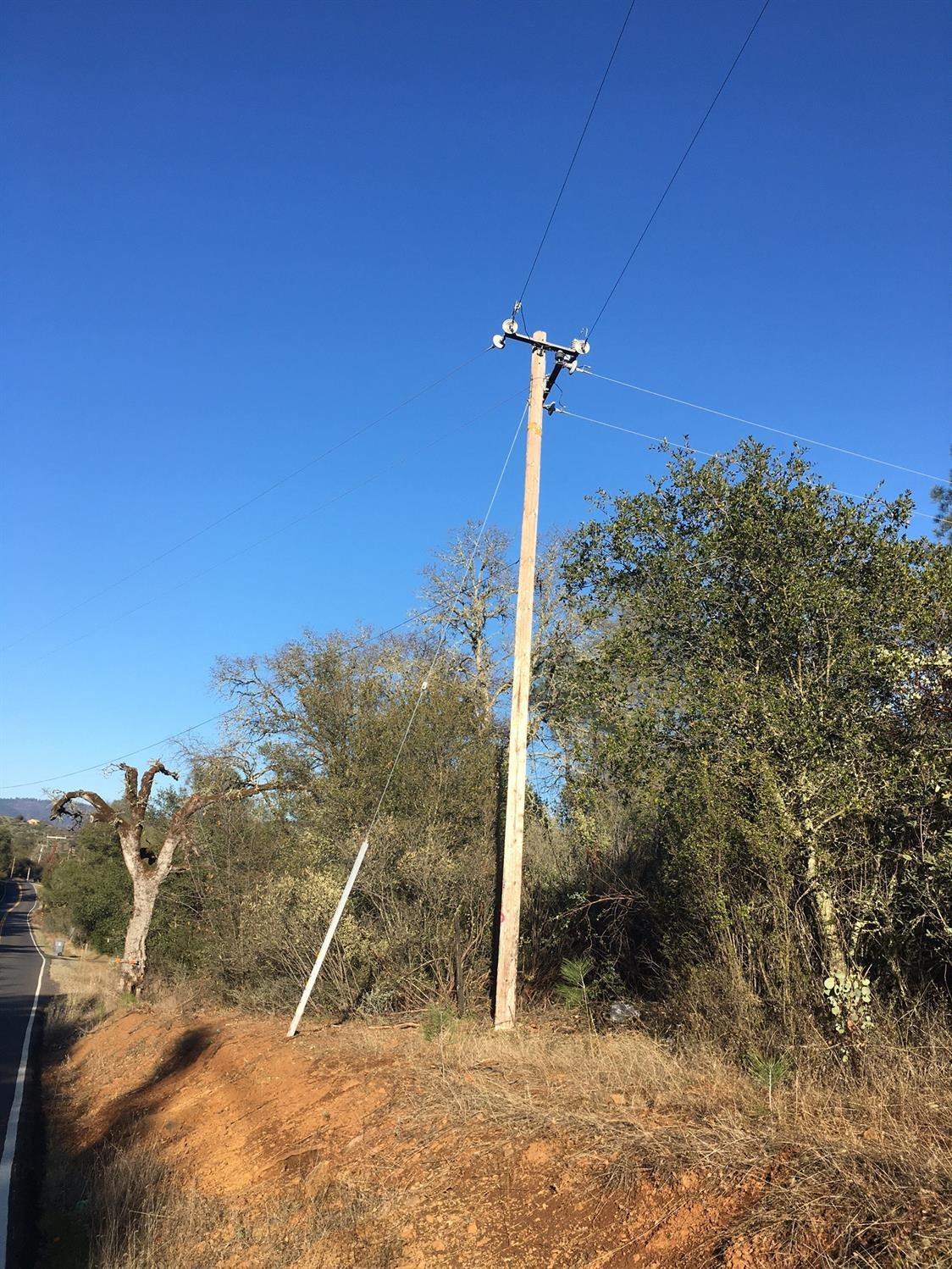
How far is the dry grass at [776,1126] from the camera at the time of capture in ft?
12.8

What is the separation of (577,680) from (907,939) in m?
4.39

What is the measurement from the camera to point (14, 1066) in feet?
54.9

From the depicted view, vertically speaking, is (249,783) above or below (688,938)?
above

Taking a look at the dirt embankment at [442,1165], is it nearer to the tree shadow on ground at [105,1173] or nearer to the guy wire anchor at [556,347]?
the tree shadow on ground at [105,1173]

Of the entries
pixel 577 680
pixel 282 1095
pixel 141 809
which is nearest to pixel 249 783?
pixel 141 809

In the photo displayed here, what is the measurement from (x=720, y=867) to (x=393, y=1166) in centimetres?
376

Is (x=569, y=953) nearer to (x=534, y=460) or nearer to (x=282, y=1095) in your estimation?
(x=282, y=1095)

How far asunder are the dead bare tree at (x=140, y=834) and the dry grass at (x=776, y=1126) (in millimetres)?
15074

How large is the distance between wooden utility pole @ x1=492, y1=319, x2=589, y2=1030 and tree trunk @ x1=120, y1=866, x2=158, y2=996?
47.0ft

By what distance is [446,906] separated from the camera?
12.8 m

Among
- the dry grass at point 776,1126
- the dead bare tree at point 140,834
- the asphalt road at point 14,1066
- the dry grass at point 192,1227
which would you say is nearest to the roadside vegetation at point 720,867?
the dry grass at point 776,1126

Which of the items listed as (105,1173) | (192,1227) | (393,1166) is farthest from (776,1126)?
(105,1173)

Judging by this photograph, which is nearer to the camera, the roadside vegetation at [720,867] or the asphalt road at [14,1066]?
the roadside vegetation at [720,867]

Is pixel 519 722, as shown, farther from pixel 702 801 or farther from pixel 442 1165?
pixel 442 1165
